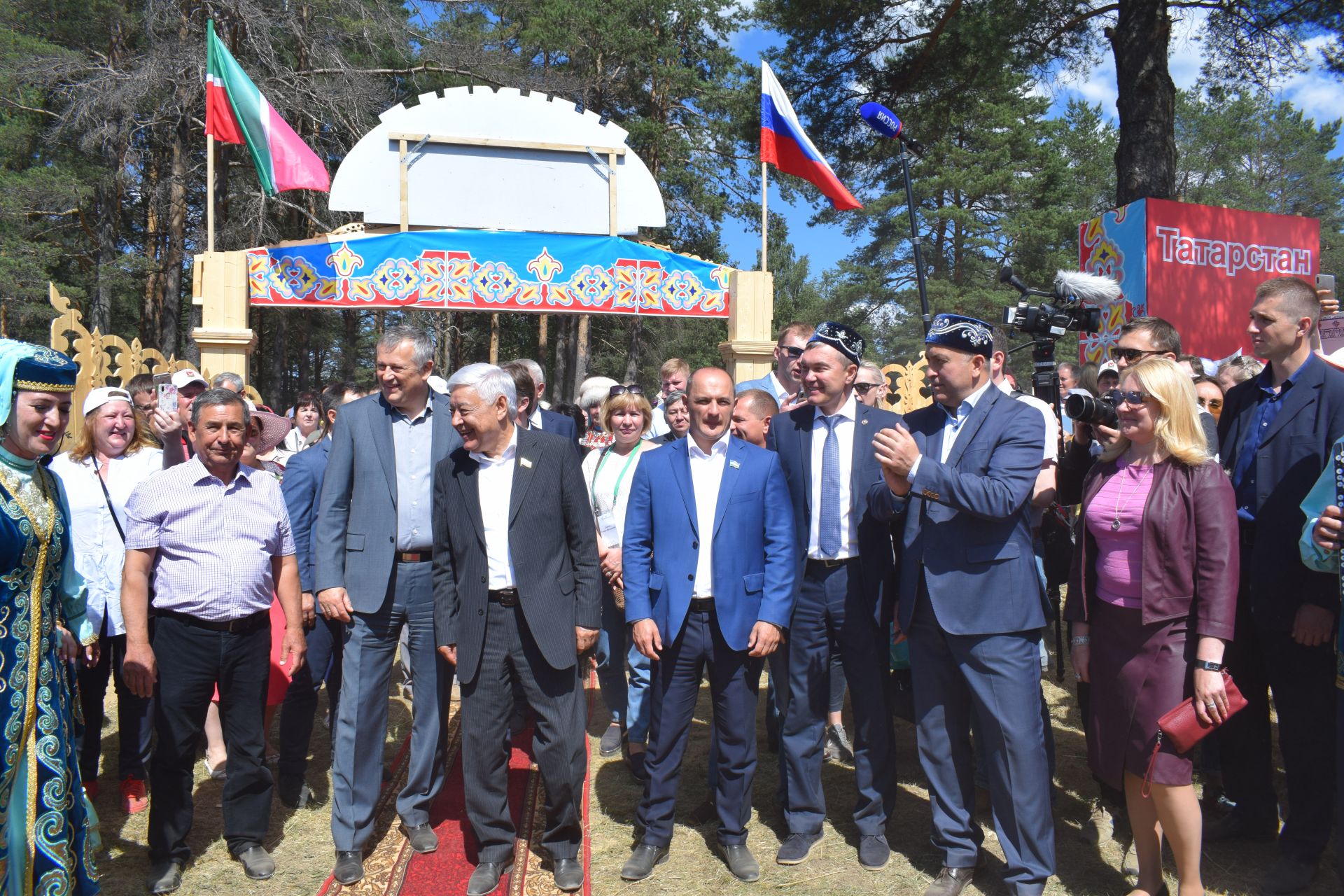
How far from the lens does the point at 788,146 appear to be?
26.7 ft

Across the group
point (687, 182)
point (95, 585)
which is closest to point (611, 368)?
point (687, 182)

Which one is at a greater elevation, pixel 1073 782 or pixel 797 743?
→ pixel 797 743

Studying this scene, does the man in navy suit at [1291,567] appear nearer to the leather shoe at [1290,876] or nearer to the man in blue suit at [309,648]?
the leather shoe at [1290,876]

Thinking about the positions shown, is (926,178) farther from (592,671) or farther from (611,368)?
(592,671)

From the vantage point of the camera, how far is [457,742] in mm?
5145

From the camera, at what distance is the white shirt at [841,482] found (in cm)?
370

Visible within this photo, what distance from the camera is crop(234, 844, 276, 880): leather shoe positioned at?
3555 mm

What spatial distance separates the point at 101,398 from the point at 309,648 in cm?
150

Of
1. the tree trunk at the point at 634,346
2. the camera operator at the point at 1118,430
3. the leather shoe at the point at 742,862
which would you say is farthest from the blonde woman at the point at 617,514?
the tree trunk at the point at 634,346

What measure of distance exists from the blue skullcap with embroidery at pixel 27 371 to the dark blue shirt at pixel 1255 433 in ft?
13.7

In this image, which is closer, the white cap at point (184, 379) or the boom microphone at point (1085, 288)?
the boom microphone at point (1085, 288)

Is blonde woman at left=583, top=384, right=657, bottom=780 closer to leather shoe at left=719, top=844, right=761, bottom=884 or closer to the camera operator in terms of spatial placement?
leather shoe at left=719, top=844, right=761, bottom=884

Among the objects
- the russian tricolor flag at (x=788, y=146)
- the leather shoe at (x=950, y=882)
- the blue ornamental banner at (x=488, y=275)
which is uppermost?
the russian tricolor flag at (x=788, y=146)

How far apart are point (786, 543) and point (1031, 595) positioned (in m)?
0.91
